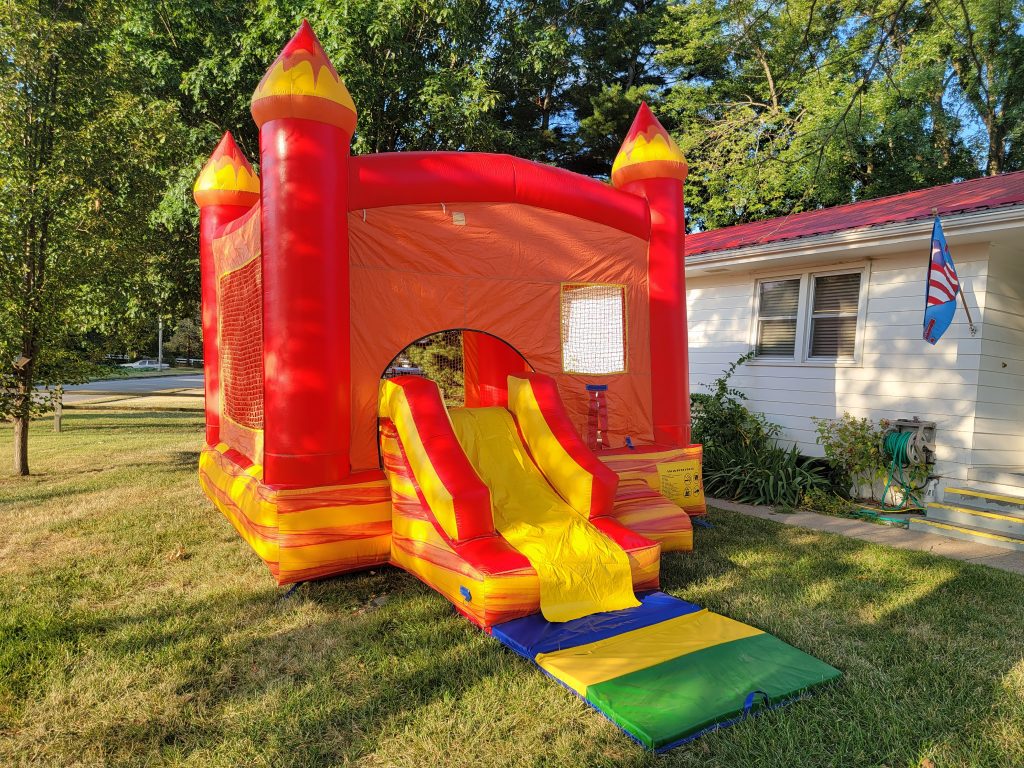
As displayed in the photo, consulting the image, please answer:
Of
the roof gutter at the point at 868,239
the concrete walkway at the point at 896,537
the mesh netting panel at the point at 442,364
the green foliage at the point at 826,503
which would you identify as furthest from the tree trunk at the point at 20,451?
the green foliage at the point at 826,503

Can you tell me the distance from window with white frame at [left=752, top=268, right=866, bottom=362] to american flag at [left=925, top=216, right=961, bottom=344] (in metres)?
1.65

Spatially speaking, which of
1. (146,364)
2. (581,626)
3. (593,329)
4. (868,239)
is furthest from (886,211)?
(146,364)

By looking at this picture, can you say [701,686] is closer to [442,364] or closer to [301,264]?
[301,264]

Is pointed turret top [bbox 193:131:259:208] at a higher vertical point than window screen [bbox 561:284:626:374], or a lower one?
higher

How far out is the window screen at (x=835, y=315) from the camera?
734cm

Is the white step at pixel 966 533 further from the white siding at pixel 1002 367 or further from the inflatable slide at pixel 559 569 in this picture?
the inflatable slide at pixel 559 569

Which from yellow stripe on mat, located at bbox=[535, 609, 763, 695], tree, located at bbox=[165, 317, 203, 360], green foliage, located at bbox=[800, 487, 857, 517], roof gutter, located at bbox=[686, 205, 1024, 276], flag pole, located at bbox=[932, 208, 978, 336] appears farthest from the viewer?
tree, located at bbox=[165, 317, 203, 360]

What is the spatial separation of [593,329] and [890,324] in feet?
12.0

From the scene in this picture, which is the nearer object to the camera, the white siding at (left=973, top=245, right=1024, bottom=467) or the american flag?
the american flag

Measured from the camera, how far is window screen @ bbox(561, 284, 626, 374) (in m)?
5.61

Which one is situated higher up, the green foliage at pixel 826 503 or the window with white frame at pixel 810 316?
the window with white frame at pixel 810 316

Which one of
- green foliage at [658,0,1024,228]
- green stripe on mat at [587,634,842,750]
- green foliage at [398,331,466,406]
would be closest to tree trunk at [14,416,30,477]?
green foliage at [398,331,466,406]

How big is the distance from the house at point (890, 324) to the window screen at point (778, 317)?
0.05ft

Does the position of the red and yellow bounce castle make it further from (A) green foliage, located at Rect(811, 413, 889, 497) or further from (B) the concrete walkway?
(A) green foliage, located at Rect(811, 413, 889, 497)
